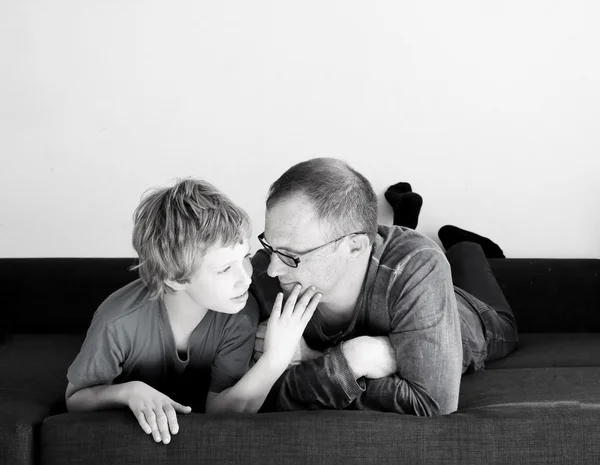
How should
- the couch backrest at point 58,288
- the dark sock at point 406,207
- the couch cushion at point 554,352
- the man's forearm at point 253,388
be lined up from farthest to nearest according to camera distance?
the dark sock at point 406,207
the couch backrest at point 58,288
the couch cushion at point 554,352
the man's forearm at point 253,388

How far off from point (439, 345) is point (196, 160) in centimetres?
147

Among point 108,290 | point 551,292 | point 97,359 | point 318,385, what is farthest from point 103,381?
point 551,292

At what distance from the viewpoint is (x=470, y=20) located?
9.37ft

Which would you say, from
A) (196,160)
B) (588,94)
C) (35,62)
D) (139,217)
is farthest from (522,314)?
(35,62)

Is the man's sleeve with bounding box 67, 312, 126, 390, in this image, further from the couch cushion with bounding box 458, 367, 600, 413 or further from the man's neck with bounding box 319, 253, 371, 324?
the couch cushion with bounding box 458, 367, 600, 413

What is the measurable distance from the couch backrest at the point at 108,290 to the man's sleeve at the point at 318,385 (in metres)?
0.98

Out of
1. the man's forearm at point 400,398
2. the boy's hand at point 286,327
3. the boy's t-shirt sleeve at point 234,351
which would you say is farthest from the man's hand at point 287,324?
the man's forearm at point 400,398

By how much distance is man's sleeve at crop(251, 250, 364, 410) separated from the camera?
173cm

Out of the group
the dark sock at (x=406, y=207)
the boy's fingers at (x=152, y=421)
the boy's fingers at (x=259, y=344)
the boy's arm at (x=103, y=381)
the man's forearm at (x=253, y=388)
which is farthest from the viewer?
the dark sock at (x=406, y=207)

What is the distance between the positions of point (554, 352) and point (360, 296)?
2.89 ft

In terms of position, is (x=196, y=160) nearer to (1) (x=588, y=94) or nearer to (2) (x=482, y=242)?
(2) (x=482, y=242)

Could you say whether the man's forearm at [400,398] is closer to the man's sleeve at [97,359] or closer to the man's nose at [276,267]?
the man's nose at [276,267]

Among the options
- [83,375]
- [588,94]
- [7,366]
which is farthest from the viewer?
[588,94]

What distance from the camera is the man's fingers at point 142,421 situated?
4.81 feet
